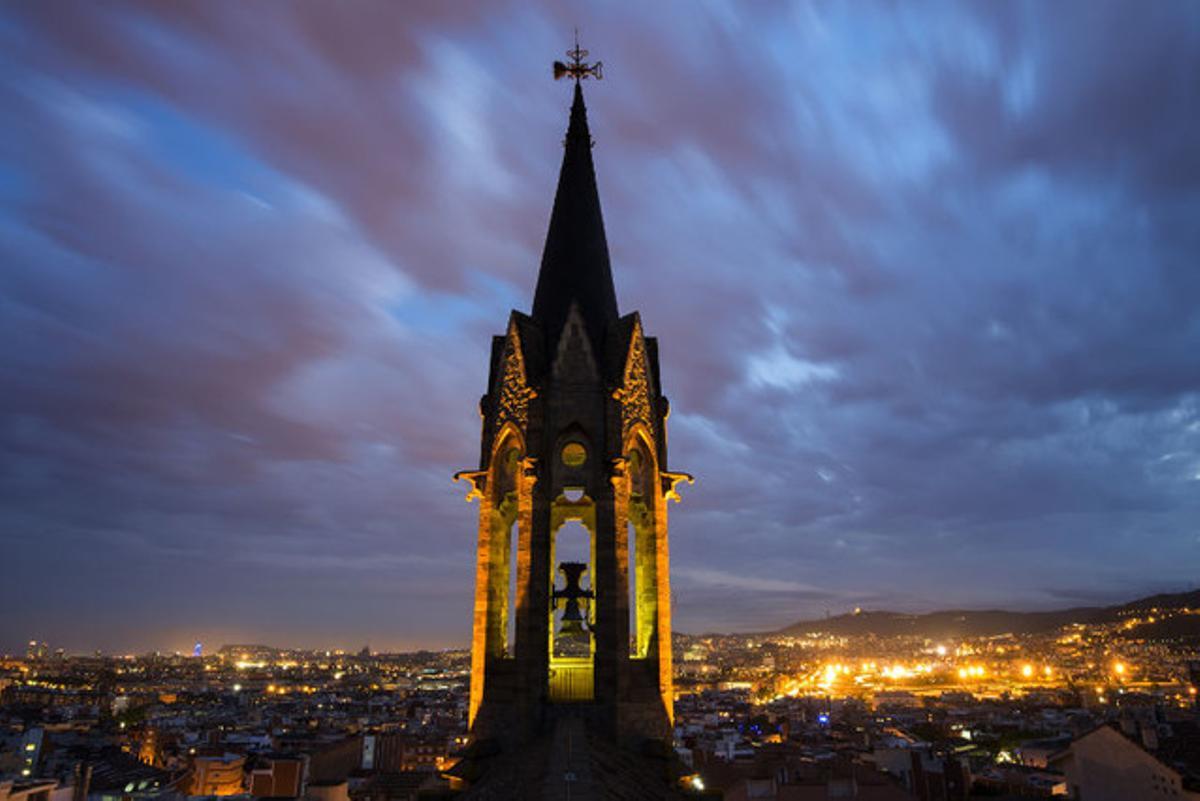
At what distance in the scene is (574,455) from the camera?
1409 cm

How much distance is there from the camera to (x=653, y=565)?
14875 mm

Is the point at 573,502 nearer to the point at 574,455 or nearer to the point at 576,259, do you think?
the point at 574,455

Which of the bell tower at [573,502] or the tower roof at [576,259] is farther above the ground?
the tower roof at [576,259]

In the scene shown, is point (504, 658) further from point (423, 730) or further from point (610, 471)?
point (423, 730)

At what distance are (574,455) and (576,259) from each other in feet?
12.2

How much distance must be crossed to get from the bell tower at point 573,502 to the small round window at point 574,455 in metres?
0.02

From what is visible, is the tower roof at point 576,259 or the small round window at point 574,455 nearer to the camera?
the small round window at point 574,455

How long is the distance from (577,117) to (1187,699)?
127300 millimetres

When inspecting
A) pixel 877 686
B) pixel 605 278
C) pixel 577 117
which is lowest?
pixel 877 686

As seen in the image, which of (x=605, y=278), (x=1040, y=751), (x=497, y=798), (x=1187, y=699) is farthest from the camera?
(x=1187, y=699)

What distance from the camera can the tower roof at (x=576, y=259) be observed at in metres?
14.6

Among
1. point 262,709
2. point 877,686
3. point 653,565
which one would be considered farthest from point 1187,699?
point 262,709

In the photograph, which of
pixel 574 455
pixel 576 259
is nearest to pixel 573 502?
pixel 574 455

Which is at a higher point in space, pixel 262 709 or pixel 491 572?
pixel 491 572
